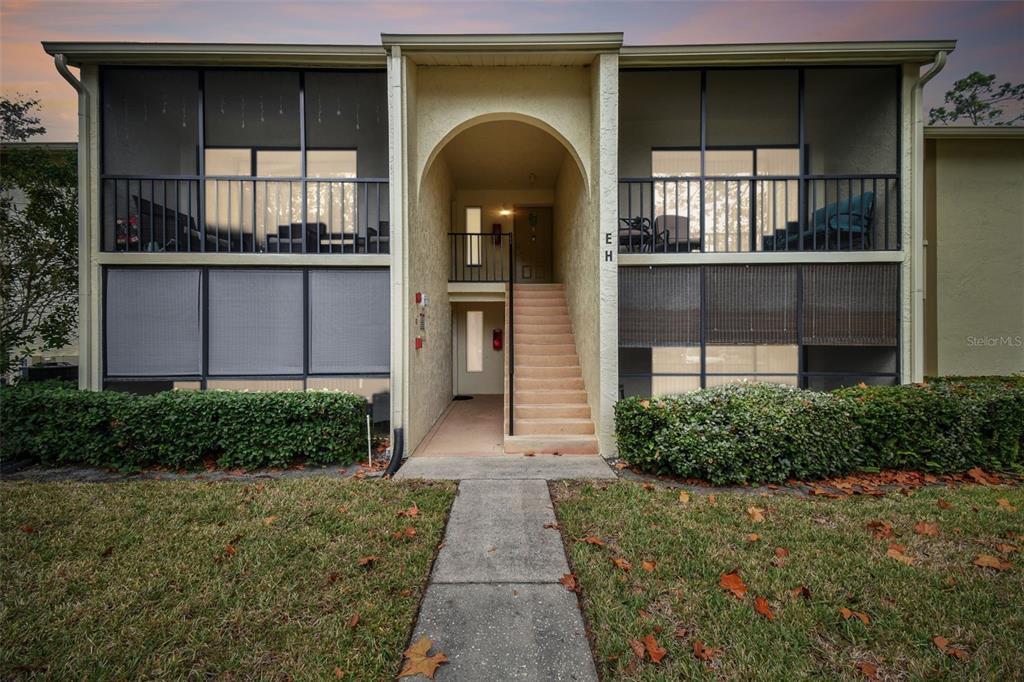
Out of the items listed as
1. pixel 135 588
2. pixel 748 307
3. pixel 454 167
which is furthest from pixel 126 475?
pixel 748 307

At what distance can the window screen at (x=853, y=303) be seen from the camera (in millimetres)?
5672

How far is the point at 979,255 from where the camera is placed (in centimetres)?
714

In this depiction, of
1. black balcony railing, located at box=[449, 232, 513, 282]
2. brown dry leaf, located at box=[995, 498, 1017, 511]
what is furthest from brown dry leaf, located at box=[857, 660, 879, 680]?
black balcony railing, located at box=[449, 232, 513, 282]

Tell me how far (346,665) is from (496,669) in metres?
0.74

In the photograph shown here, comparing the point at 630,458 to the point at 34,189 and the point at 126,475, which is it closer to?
the point at 126,475

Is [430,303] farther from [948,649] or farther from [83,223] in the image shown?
[948,649]

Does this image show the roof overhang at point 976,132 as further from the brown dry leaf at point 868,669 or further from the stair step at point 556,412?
the brown dry leaf at point 868,669

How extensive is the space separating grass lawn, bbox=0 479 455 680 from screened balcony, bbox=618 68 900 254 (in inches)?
197

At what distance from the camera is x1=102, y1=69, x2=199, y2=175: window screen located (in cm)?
570

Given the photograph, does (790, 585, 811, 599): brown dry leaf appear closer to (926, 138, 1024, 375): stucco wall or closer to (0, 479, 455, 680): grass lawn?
(0, 479, 455, 680): grass lawn

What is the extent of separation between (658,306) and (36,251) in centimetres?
946

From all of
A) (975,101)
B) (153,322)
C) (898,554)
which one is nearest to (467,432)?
(153,322)

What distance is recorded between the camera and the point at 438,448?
5.73 metres

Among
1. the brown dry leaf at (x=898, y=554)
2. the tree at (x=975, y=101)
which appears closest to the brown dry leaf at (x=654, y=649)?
the brown dry leaf at (x=898, y=554)
